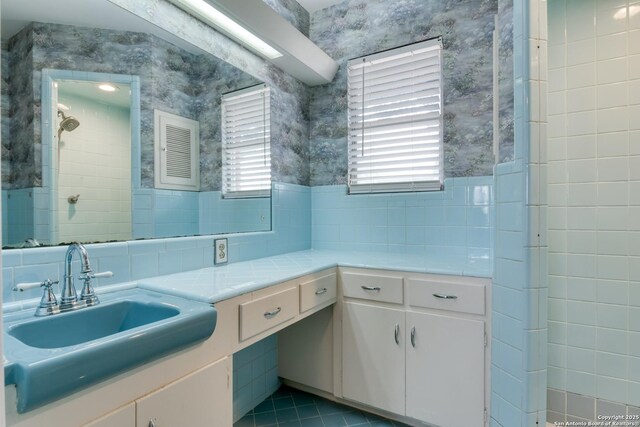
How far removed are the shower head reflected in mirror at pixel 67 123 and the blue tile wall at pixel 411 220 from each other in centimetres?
170

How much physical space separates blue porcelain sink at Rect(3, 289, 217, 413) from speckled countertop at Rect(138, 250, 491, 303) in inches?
3.0

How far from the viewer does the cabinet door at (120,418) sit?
2.93ft

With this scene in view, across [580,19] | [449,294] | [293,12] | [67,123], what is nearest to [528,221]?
[449,294]

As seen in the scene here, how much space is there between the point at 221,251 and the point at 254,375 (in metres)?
0.86

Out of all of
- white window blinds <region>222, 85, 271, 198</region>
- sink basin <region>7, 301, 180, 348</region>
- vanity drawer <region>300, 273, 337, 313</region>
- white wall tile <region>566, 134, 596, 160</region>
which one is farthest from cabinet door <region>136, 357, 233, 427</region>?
white wall tile <region>566, 134, 596, 160</region>

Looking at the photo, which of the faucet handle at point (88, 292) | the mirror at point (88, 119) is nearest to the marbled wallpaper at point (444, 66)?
the mirror at point (88, 119)

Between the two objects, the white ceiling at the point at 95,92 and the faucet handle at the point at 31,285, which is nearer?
the faucet handle at the point at 31,285

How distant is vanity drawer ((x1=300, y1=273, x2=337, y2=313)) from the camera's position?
5.72 ft

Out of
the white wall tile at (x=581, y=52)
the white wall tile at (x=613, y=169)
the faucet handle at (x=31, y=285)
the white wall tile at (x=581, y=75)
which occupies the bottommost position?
the faucet handle at (x=31, y=285)

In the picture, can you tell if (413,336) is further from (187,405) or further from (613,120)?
(613,120)

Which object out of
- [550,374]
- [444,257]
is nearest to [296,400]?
[444,257]

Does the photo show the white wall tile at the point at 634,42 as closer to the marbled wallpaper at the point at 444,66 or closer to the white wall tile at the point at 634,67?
the white wall tile at the point at 634,67

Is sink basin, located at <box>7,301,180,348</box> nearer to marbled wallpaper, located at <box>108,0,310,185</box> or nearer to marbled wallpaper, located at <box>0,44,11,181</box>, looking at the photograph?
marbled wallpaper, located at <box>0,44,11,181</box>

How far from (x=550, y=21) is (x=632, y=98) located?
1.97 ft
